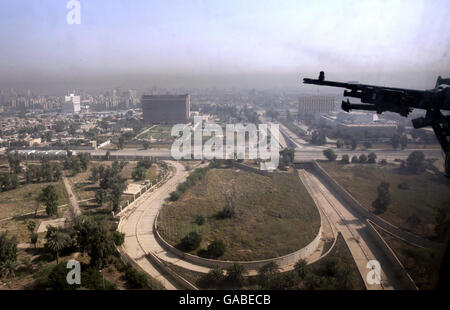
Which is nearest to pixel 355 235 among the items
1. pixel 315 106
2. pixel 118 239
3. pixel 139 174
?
pixel 118 239

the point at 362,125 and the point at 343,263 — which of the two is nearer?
the point at 343,263

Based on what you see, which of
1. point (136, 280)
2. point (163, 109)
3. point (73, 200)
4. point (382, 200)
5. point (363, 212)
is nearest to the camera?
point (136, 280)

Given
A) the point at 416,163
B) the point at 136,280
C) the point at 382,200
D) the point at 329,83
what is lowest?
the point at 136,280

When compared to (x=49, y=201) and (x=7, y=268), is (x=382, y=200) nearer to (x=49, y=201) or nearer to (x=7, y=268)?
(x=7, y=268)

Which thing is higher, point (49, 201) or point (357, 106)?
point (357, 106)

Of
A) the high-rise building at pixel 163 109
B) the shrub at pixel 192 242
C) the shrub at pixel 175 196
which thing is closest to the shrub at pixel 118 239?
the shrub at pixel 192 242
